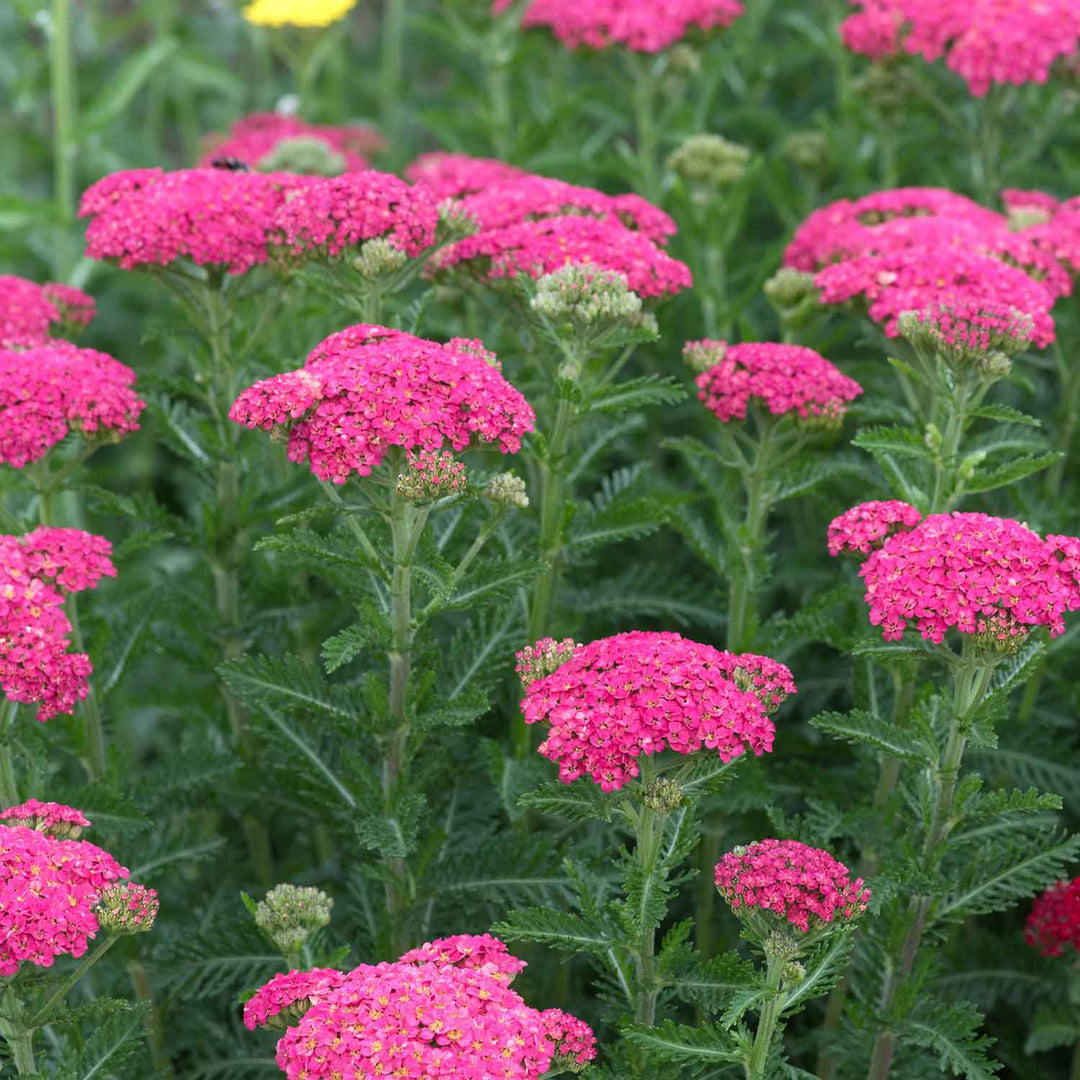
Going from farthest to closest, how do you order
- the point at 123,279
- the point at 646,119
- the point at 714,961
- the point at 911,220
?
the point at 123,279 < the point at 646,119 < the point at 911,220 < the point at 714,961

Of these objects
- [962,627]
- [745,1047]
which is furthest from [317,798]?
[962,627]

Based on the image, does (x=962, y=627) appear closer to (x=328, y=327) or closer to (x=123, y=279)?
(x=328, y=327)

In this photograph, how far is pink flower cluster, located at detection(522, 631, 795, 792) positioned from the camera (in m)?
2.95

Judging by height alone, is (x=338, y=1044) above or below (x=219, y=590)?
above

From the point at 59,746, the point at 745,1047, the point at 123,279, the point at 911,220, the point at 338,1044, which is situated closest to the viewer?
the point at 338,1044

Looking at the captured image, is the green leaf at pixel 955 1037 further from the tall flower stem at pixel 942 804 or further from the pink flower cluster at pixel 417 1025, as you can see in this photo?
the pink flower cluster at pixel 417 1025

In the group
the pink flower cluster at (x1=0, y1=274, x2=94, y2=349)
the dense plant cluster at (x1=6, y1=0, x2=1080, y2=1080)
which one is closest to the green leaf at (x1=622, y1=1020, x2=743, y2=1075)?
the dense plant cluster at (x1=6, y1=0, x2=1080, y2=1080)

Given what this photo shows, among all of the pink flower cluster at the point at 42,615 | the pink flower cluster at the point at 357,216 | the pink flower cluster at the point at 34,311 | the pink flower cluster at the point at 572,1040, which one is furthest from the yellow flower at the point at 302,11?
the pink flower cluster at the point at 572,1040

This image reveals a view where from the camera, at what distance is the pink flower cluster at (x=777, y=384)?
391 cm

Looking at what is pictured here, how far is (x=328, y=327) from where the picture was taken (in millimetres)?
4840

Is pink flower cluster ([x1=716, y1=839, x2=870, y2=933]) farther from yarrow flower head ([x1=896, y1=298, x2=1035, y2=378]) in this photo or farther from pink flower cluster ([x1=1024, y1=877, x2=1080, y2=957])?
yarrow flower head ([x1=896, y1=298, x2=1035, y2=378])

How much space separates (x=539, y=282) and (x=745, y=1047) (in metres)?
1.76

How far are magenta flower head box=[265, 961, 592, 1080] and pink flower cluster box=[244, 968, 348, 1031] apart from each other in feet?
0.19

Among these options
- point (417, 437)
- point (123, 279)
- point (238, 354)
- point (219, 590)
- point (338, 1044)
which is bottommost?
point (123, 279)
